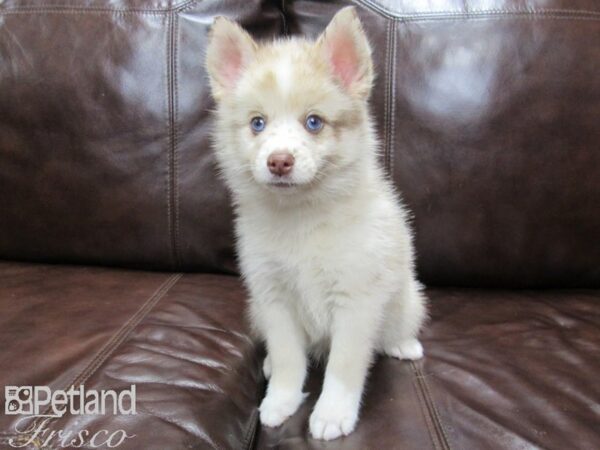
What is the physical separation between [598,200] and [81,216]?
1563 millimetres

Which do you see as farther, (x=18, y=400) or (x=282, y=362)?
(x=282, y=362)

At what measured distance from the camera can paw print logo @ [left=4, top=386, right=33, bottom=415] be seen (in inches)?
39.0

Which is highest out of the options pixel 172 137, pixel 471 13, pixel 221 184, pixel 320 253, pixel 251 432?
pixel 471 13

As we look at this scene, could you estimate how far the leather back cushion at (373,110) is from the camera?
→ 1555 mm

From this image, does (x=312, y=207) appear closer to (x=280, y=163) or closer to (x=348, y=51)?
(x=280, y=163)

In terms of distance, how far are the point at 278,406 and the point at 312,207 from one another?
0.43m

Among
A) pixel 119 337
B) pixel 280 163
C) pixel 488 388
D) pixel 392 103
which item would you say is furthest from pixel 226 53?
pixel 488 388

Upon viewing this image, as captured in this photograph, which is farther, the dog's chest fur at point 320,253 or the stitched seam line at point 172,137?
the stitched seam line at point 172,137

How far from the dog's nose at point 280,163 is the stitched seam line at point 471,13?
2.65 feet

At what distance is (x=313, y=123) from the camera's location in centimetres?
109

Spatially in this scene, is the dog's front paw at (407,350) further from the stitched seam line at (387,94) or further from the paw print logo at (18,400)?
the paw print logo at (18,400)

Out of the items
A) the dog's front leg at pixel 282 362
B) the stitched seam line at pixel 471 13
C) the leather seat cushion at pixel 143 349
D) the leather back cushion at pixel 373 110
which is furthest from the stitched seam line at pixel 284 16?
the dog's front leg at pixel 282 362

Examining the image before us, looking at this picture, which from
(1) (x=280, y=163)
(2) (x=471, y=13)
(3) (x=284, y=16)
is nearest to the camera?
(1) (x=280, y=163)

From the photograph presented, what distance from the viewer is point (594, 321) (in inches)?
55.9
